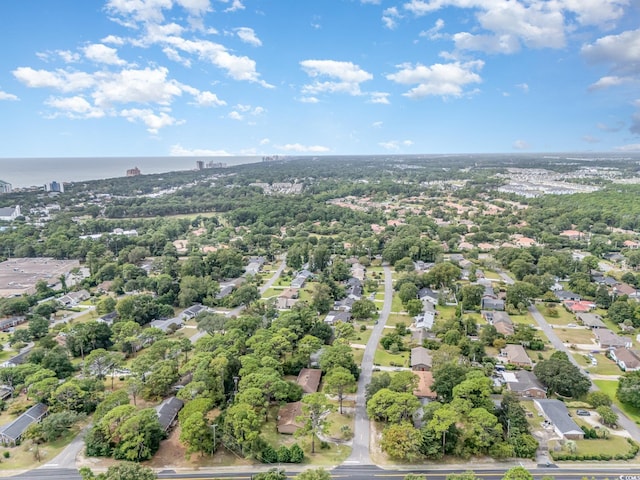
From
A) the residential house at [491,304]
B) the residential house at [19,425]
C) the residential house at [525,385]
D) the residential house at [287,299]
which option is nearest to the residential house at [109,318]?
the residential house at [19,425]

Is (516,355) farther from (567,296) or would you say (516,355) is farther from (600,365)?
(567,296)

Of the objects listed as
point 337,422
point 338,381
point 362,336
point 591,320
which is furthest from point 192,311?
point 591,320

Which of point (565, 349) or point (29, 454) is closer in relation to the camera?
point (29, 454)

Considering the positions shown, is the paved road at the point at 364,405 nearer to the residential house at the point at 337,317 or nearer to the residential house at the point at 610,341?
the residential house at the point at 337,317

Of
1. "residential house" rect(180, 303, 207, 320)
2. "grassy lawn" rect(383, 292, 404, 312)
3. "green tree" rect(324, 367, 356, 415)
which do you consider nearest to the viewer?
"green tree" rect(324, 367, 356, 415)

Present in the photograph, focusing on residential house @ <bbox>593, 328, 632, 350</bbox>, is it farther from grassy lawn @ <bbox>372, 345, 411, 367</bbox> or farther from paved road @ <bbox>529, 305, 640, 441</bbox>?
grassy lawn @ <bbox>372, 345, 411, 367</bbox>

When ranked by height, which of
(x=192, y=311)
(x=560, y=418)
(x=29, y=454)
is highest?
(x=192, y=311)

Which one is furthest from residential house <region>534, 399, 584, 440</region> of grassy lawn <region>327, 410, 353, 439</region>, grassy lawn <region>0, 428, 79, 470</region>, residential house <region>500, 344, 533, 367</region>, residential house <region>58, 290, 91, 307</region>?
residential house <region>58, 290, 91, 307</region>
